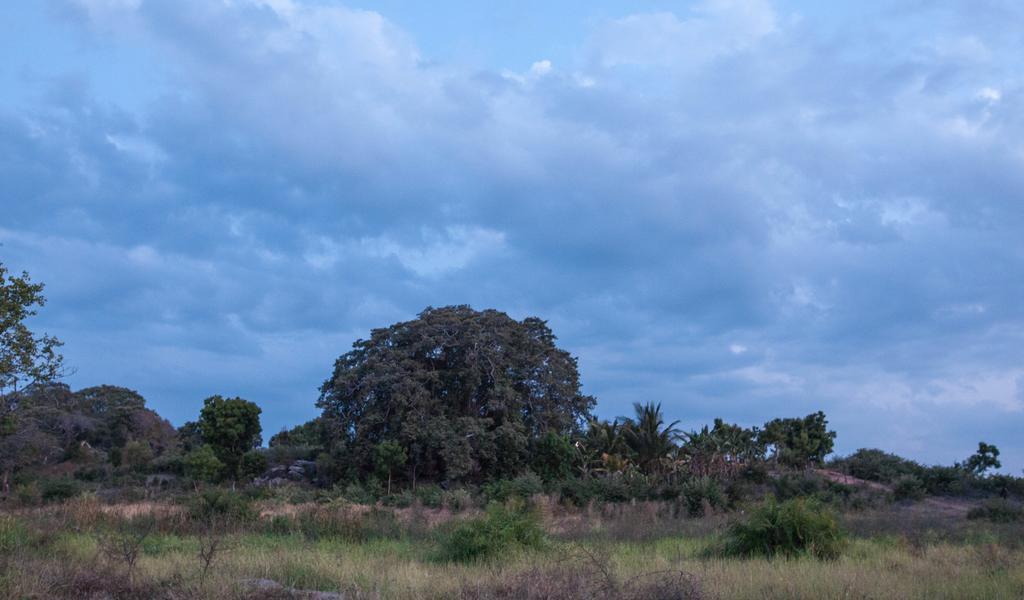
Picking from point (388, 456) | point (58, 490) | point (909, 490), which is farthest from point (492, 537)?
point (909, 490)

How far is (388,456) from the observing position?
42750 mm

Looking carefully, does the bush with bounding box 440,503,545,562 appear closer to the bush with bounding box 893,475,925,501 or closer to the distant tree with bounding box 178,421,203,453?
the bush with bounding box 893,475,925,501

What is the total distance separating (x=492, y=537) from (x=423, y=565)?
1.84 metres

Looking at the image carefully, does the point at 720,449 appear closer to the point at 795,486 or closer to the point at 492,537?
the point at 795,486

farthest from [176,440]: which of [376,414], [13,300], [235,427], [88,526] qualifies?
[88,526]

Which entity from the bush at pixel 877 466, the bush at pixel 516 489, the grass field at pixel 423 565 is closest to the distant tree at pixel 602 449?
the bush at pixel 516 489

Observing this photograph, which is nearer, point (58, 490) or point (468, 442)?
point (58, 490)

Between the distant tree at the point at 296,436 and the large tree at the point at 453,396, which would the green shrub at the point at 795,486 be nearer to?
the large tree at the point at 453,396

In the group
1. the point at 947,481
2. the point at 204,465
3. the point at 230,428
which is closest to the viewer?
the point at 947,481

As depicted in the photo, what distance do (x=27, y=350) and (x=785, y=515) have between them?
970 inches

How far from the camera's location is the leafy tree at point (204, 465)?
43094mm

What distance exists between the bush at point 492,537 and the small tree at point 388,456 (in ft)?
85.4

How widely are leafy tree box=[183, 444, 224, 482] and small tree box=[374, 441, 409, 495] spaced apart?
8326mm

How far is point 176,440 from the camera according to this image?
65812mm
